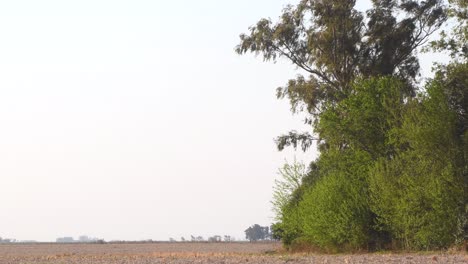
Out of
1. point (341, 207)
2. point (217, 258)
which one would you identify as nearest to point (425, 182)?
point (341, 207)

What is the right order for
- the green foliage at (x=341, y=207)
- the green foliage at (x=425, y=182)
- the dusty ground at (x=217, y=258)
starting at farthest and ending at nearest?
the green foliage at (x=341, y=207), the green foliage at (x=425, y=182), the dusty ground at (x=217, y=258)

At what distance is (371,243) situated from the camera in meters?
48.3

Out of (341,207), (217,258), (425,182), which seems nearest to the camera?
(217,258)

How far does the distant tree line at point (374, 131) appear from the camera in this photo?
44.4m

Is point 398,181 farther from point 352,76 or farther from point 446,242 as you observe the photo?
point 352,76

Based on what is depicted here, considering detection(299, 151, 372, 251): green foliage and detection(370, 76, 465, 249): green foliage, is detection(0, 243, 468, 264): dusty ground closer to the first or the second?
detection(299, 151, 372, 251): green foliage

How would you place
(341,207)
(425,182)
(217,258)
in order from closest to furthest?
(217,258)
(425,182)
(341,207)

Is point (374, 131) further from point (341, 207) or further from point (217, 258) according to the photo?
point (217, 258)

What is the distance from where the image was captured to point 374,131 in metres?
50.5

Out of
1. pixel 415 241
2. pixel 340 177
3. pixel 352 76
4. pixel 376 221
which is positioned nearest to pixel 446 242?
pixel 415 241

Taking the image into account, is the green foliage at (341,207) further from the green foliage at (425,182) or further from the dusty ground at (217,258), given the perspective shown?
the dusty ground at (217,258)

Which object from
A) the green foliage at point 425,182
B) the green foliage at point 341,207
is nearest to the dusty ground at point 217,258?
the green foliage at point 341,207

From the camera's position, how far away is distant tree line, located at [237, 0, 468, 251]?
4438cm

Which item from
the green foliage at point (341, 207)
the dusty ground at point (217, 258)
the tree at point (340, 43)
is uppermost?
the tree at point (340, 43)
